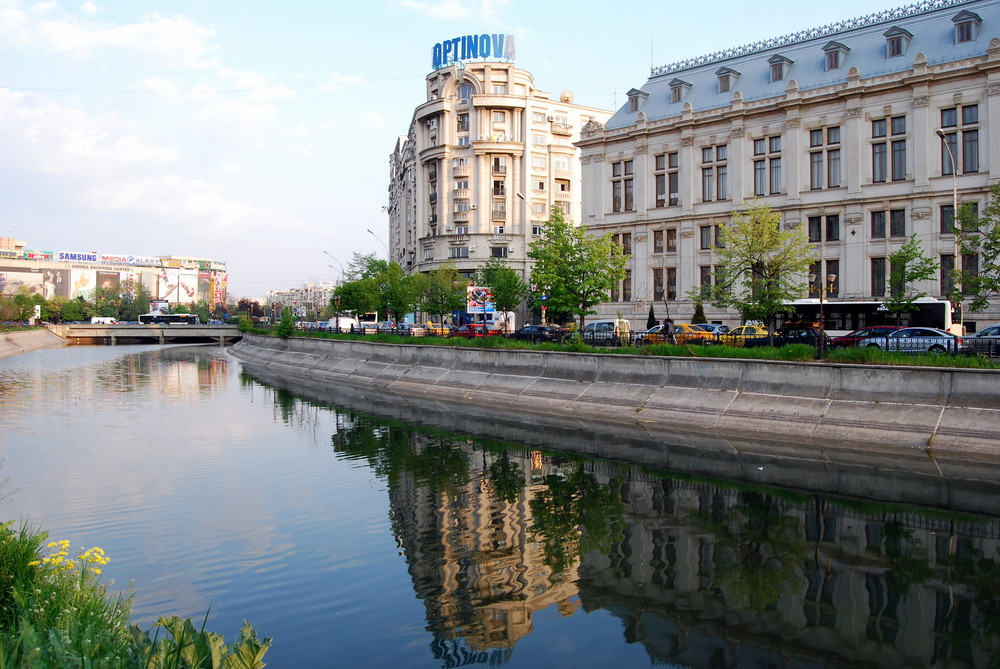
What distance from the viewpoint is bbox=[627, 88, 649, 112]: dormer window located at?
7438 centimetres

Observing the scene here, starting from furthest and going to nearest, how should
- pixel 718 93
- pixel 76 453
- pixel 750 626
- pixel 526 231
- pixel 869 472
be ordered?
1. pixel 526 231
2. pixel 718 93
3. pixel 76 453
4. pixel 869 472
5. pixel 750 626

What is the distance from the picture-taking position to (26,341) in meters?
116

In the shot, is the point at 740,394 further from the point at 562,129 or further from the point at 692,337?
the point at 562,129

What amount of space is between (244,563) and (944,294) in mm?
53837

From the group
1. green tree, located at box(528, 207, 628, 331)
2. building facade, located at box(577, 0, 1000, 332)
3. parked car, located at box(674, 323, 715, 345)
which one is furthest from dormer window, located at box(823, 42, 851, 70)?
parked car, located at box(674, 323, 715, 345)

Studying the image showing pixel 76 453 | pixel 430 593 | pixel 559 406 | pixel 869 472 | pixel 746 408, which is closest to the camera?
pixel 430 593

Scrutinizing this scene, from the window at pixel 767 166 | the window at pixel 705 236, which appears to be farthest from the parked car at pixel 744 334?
the window at pixel 767 166

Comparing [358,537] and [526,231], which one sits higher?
[526,231]

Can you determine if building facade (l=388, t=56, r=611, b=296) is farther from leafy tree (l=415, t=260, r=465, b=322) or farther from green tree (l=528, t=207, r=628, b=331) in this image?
green tree (l=528, t=207, r=628, b=331)

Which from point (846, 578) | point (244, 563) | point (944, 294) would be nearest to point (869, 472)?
point (846, 578)

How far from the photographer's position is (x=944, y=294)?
177ft

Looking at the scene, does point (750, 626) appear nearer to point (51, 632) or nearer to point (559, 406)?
point (51, 632)

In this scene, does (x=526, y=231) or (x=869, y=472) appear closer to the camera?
(x=869, y=472)

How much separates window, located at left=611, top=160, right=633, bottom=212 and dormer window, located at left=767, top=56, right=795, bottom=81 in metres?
15.0
